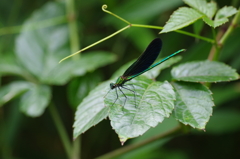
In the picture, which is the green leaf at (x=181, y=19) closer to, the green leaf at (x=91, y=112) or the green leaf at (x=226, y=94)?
the green leaf at (x=91, y=112)

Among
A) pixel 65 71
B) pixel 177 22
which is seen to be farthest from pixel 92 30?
pixel 177 22

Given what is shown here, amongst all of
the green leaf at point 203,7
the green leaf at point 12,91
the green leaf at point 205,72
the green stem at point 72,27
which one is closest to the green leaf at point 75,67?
the green leaf at point 12,91

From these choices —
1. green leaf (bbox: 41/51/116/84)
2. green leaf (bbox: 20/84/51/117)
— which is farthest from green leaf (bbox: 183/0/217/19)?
green leaf (bbox: 20/84/51/117)

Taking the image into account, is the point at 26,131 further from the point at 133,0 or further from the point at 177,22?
the point at 177,22

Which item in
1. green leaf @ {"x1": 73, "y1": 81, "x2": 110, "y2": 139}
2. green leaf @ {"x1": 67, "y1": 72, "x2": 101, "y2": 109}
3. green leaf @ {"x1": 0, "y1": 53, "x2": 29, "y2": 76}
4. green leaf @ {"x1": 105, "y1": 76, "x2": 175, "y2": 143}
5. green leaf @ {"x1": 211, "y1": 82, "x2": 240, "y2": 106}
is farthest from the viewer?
green leaf @ {"x1": 211, "y1": 82, "x2": 240, "y2": 106}

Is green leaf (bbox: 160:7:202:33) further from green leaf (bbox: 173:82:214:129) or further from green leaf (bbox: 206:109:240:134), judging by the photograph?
green leaf (bbox: 206:109:240:134)

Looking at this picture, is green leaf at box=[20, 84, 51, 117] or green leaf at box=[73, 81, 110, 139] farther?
green leaf at box=[20, 84, 51, 117]

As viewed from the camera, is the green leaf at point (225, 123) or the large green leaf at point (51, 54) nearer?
the large green leaf at point (51, 54)
